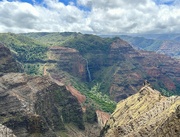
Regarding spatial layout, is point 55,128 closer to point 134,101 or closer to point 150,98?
point 134,101

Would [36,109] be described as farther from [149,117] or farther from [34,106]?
[149,117]

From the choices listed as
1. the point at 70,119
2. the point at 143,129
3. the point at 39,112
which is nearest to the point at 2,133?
the point at 143,129

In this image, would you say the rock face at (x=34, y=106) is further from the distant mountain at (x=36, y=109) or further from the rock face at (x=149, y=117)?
the rock face at (x=149, y=117)

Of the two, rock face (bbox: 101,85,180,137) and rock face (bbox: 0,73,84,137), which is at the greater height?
rock face (bbox: 101,85,180,137)

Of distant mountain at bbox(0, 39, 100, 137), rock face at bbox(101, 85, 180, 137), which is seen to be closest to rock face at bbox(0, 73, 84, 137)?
distant mountain at bbox(0, 39, 100, 137)

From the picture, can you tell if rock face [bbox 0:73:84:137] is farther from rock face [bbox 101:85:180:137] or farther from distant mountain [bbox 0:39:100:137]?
rock face [bbox 101:85:180:137]

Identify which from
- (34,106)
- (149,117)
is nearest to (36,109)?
(34,106)
